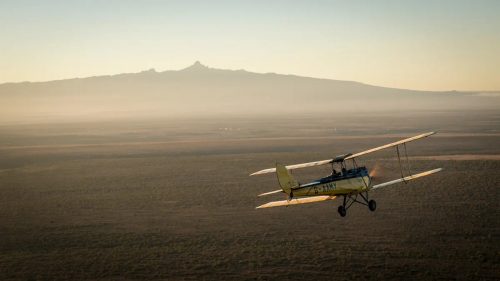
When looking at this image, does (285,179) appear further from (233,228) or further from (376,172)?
(376,172)

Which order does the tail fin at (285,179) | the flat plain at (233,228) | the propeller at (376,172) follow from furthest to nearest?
the flat plain at (233,228) < the propeller at (376,172) < the tail fin at (285,179)

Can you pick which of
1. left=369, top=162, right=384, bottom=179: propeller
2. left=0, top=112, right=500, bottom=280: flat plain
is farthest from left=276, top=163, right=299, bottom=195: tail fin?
left=0, top=112, right=500, bottom=280: flat plain

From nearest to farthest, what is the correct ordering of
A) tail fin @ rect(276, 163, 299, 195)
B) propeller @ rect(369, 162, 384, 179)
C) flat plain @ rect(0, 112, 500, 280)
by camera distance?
tail fin @ rect(276, 163, 299, 195), propeller @ rect(369, 162, 384, 179), flat plain @ rect(0, 112, 500, 280)

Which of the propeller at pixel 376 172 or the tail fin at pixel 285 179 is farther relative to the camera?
the propeller at pixel 376 172

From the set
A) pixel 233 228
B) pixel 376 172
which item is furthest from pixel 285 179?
pixel 376 172

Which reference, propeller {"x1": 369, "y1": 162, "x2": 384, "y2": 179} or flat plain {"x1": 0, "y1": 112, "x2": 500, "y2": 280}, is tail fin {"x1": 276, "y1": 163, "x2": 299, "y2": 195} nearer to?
propeller {"x1": 369, "y1": 162, "x2": 384, "y2": 179}

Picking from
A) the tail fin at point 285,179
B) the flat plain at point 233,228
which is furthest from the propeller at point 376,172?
the tail fin at point 285,179

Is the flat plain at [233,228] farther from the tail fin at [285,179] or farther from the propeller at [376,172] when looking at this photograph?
the tail fin at [285,179]

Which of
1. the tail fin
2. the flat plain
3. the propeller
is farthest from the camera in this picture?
the flat plain

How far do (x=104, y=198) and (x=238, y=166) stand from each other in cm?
2920

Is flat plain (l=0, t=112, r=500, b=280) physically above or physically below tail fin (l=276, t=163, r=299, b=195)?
below

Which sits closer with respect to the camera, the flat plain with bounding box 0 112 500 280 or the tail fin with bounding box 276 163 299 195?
the tail fin with bounding box 276 163 299 195

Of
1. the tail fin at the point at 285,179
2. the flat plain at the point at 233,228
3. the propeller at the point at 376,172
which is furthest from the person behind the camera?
the flat plain at the point at 233,228

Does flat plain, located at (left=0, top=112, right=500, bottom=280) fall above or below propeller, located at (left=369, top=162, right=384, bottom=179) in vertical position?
below
